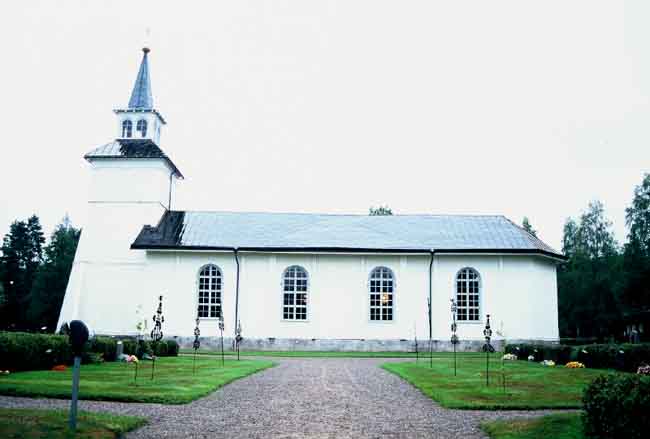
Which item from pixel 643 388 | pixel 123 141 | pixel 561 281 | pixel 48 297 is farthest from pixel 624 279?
pixel 48 297

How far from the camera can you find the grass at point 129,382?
13.6m

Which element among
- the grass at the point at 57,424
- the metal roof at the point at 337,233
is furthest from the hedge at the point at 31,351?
the metal roof at the point at 337,233

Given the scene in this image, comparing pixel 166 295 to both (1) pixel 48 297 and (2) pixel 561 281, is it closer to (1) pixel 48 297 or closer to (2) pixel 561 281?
(1) pixel 48 297

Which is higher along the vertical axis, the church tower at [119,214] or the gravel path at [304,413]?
the church tower at [119,214]

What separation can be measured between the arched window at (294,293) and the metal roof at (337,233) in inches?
64.5

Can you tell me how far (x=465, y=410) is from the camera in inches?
505

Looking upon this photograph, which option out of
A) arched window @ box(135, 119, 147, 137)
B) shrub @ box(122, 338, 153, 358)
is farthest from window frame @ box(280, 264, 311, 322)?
arched window @ box(135, 119, 147, 137)

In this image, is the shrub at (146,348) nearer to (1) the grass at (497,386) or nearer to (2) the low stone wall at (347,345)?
(2) the low stone wall at (347,345)

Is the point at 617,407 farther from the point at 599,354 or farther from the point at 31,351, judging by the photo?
the point at 31,351

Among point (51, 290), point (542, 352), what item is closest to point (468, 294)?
point (542, 352)

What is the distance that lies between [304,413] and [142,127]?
3210cm

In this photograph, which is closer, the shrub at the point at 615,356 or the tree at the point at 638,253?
the shrub at the point at 615,356

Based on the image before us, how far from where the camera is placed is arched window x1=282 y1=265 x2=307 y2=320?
36281 mm

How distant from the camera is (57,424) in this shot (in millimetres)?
9906
